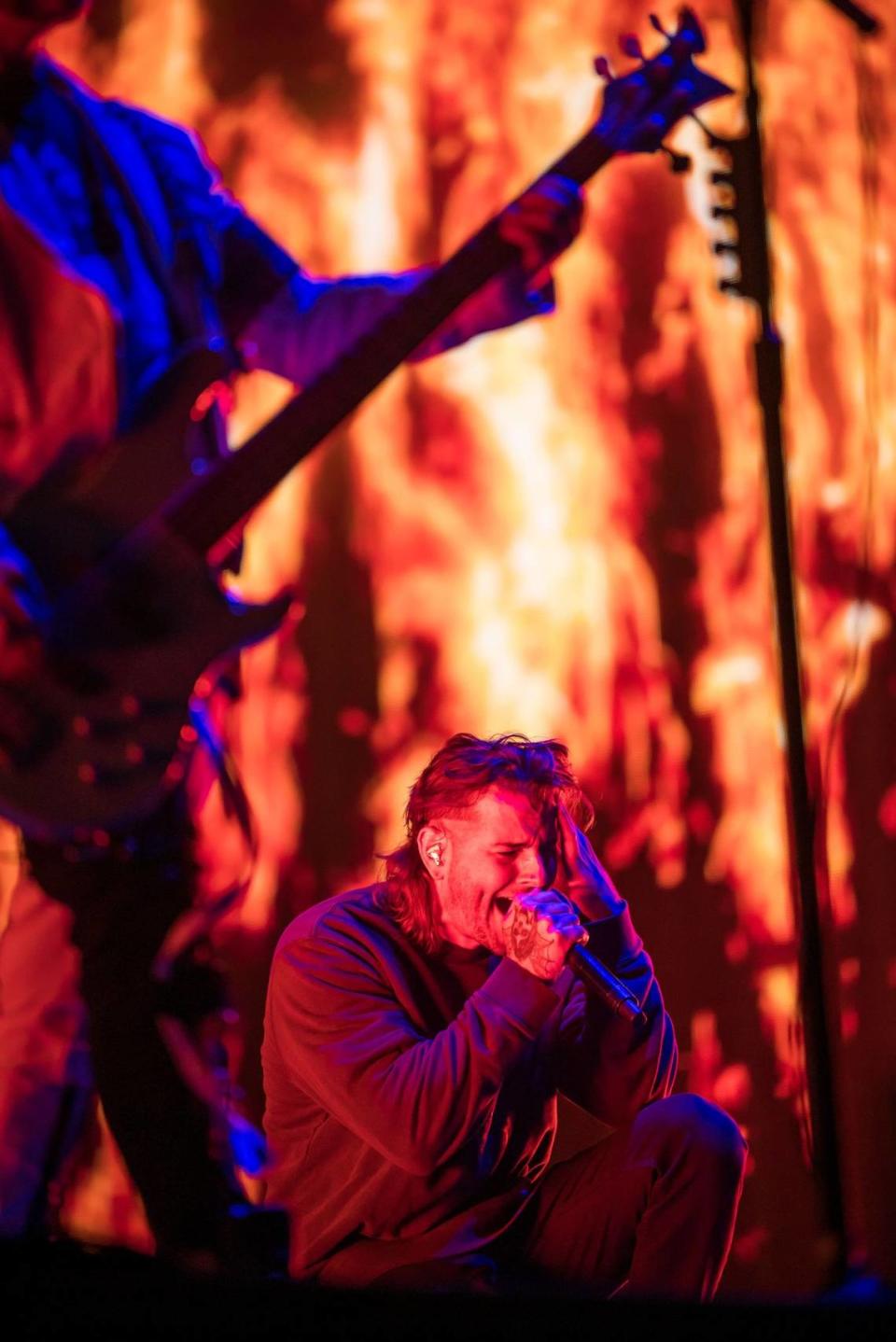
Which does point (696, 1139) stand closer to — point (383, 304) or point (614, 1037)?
point (614, 1037)

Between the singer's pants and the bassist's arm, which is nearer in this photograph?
the singer's pants

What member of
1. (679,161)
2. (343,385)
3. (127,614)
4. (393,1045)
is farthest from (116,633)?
(679,161)

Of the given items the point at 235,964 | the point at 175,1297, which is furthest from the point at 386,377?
the point at 175,1297

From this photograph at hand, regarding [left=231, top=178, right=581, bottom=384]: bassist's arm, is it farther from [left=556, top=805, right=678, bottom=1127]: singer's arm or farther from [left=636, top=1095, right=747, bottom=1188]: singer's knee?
[left=636, top=1095, right=747, bottom=1188]: singer's knee

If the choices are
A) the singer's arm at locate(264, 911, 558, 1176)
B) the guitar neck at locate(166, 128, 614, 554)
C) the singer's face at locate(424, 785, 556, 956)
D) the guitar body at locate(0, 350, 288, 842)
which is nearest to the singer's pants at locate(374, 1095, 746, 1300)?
the singer's arm at locate(264, 911, 558, 1176)

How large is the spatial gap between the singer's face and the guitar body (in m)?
0.31

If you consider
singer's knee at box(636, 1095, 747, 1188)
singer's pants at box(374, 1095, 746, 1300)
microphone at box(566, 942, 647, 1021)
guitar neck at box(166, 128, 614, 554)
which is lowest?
singer's pants at box(374, 1095, 746, 1300)

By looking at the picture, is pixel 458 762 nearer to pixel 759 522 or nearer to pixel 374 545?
pixel 374 545

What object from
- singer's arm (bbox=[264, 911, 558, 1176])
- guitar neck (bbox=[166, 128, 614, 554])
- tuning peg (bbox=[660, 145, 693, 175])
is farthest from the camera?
tuning peg (bbox=[660, 145, 693, 175])

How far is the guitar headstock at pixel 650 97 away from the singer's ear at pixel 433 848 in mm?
767

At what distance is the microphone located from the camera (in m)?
1.33

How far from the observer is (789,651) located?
1.46 m

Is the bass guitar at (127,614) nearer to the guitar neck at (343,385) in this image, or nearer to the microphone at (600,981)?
the guitar neck at (343,385)

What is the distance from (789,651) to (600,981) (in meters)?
0.40
